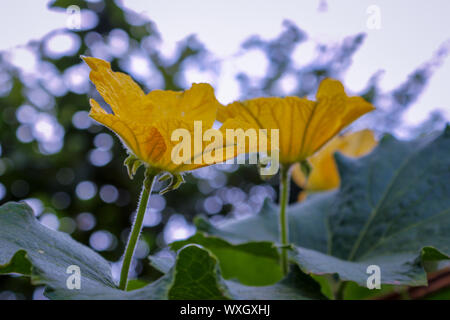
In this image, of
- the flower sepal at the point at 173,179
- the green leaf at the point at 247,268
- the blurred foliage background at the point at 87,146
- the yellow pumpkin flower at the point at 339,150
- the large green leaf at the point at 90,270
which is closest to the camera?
the large green leaf at the point at 90,270

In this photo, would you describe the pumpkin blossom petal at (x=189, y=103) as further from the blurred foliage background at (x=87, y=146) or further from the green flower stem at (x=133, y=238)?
the blurred foliage background at (x=87, y=146)

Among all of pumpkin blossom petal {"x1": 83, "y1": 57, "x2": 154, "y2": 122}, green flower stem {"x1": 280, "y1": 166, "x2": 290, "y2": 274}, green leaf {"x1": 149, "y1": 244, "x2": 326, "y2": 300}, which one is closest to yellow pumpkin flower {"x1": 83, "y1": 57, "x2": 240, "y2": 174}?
pumpkin blossom petal {"x1": 83, "y1": 57, "x2": 154, "y2": 122}

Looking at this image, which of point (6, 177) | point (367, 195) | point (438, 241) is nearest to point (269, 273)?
point (367, 195)

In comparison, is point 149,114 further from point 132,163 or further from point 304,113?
point 304,113

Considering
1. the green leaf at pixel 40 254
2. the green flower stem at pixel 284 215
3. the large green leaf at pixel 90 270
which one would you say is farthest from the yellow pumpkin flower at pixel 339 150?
the green leaf at pixel 40 254
